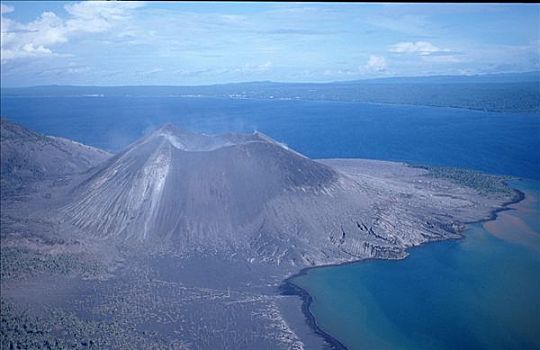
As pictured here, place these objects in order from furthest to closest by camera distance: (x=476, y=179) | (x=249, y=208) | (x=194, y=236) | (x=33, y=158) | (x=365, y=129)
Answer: (x=365, y=129) → (x=33, y=158) → (x=476, y=179) → (x=249, y=208) → (x=194, y=236)

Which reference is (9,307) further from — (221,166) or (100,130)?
(100,130)

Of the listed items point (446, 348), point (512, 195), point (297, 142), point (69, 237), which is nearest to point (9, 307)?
point (69, 237)

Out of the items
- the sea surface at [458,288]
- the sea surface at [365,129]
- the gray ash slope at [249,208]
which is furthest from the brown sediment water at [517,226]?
the sea surface at [365,129]

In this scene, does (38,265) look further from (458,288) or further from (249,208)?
(458,288)

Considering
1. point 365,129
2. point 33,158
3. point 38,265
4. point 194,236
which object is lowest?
point 38,265

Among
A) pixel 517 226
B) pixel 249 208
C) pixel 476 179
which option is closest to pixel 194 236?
pixel 249 208
